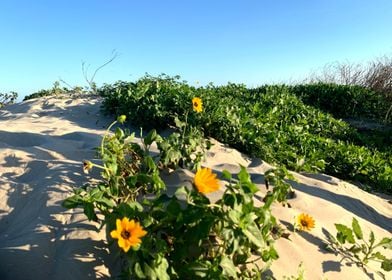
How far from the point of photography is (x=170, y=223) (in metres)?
2.01

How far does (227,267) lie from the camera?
1937 millimetres

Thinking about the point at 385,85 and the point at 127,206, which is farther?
the point at 385,85

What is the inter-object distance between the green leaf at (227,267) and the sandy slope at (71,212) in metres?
0.47

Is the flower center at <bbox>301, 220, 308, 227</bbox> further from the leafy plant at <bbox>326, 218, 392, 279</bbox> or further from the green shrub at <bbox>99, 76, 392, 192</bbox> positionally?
the green shrub at <bbox>99, 76, 392, 192</bbox>

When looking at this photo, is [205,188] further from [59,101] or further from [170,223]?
[59,101]

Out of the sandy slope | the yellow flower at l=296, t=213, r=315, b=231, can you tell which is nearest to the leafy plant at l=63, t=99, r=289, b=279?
the sandy slope

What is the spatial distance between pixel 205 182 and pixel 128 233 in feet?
1.32

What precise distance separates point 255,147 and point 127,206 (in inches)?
106

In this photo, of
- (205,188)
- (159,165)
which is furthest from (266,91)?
(205,188)

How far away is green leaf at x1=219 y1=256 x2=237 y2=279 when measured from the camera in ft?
6.31

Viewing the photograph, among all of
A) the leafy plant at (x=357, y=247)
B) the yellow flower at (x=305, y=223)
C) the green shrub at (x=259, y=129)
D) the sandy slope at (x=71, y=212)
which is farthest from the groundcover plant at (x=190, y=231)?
the green shrub at (x=259, y=129)

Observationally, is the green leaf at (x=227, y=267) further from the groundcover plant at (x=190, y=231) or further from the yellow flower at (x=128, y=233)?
the yellow flower at (x=128, y=233)

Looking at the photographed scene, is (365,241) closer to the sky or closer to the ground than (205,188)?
closer to the ground

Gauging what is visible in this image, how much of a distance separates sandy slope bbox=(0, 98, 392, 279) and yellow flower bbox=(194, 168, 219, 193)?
58 centimetres
